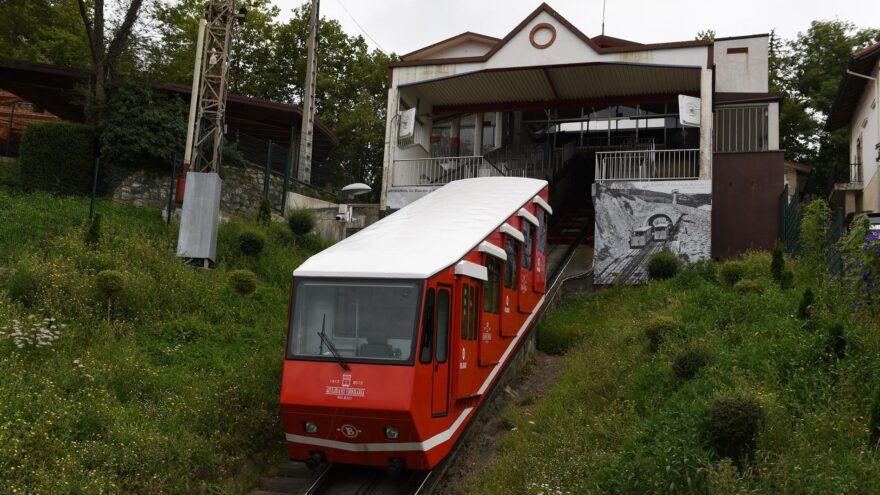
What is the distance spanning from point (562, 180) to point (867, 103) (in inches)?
403

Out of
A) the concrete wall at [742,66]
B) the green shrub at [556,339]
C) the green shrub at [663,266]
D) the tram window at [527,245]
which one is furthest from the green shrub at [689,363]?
the concrete wall at [742,66]

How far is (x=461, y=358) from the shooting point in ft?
35.8

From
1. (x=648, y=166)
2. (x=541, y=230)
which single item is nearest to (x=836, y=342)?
(x=541, y=230)

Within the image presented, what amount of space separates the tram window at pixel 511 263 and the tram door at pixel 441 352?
10.6 feet

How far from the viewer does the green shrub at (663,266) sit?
62.7 feet

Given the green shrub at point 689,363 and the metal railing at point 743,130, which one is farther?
the metal railing at point 743,130

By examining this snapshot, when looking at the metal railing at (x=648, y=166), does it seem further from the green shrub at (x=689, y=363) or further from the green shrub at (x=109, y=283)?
the green shrub at (x=109, y=283)

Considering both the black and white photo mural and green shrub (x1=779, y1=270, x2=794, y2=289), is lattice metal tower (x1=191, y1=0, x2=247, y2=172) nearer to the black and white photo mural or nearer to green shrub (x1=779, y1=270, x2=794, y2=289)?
the black and white photo mural

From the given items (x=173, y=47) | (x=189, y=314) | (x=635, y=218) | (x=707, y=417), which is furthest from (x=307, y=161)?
(x=707, y=417)

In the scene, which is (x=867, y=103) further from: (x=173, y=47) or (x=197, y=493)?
(x=197, y=493)

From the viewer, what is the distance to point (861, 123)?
28062 millimetres

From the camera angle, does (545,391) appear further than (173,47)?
No

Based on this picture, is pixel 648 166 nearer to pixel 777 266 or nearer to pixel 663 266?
pixel 663 266

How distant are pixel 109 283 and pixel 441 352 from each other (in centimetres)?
629
